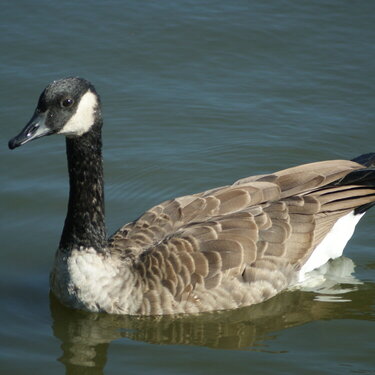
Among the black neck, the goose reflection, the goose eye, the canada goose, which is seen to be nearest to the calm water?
the goose reflection

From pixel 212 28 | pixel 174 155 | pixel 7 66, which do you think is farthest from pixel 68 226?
pixel 212 28

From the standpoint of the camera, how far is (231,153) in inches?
390

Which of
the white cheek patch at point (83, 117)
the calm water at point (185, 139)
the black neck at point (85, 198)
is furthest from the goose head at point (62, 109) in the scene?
the calm water at point (185, 139)

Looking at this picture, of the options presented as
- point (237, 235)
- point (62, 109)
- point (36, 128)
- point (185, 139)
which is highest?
point (62, 109)

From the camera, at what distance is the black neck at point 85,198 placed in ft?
23.4

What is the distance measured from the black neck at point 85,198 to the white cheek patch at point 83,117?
0.12 meters

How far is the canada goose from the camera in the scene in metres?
7.08

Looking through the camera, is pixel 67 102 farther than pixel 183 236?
No

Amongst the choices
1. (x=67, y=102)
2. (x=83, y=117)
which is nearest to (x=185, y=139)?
(x=83, y=117)

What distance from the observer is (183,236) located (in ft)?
24.0

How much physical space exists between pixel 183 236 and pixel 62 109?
1571mm

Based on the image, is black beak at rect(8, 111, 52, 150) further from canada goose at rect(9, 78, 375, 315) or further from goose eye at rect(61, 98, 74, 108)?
goose eye at rect(61, 98, 74, 108)

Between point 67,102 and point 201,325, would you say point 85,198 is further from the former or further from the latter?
point 201,325

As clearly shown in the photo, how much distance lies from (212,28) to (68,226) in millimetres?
5688
